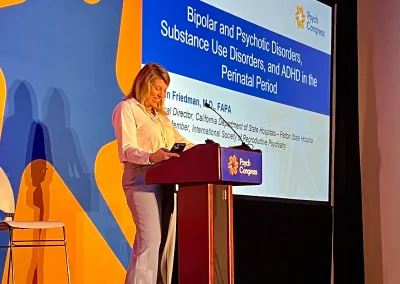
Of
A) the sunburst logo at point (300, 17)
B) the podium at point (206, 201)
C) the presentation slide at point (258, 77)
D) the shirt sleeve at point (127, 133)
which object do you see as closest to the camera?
the podium at point (206, 201)

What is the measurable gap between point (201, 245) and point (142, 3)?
70.6 inches

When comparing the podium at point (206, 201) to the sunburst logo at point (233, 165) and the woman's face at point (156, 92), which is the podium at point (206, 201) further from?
the woman's face at point (156, 92)

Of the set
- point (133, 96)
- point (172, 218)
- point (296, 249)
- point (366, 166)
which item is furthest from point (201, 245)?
point (366, 166)

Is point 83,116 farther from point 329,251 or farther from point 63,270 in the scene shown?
point 329,251

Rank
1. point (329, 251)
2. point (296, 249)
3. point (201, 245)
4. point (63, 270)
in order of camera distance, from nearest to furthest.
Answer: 1. point (201, 245)
2. point (63, 270)
3. point (296, 249)
4. point (329, 251)

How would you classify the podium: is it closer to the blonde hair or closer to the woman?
the woman

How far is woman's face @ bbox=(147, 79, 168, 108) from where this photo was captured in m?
3.05

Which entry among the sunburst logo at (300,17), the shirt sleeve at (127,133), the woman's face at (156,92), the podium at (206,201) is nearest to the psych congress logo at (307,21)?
the sunburst logo at (300,17)

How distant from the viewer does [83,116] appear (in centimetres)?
354

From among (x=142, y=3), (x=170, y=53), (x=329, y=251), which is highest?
(x=142, y=3)

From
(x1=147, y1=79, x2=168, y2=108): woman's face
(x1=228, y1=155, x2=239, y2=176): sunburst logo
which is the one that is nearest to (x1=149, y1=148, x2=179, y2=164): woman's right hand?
(x1=228, y1=155, x2=239, y2=176): sunburst logo

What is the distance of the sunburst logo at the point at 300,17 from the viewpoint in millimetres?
5051

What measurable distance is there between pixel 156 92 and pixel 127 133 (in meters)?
0.29

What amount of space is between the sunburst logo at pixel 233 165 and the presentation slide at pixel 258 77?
4.14 feet
